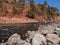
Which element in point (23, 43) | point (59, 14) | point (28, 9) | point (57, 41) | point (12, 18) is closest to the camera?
point (23, 43)

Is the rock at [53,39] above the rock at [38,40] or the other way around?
the other way around

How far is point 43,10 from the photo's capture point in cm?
14162

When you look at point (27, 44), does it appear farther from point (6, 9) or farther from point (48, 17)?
point (48, 17)

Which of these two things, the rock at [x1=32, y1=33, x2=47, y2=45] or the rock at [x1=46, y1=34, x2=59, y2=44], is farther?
the rock at [x1=46, y1=34, x2=59, y2=44]

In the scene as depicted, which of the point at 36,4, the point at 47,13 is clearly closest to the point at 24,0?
the point at 36,4

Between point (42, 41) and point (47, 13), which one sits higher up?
point (42, 41)

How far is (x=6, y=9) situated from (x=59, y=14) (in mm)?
56016

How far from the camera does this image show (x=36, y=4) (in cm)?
14088

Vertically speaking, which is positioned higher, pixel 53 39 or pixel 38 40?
pixel 38 40

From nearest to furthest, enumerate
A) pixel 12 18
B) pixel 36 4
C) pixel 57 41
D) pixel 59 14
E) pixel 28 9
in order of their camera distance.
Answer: pixel 57 41, pixel 12 18, pixel 28 9, pixel 36 4, pixel 59 14

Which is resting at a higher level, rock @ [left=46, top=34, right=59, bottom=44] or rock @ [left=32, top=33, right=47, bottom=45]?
rock @ [left=32, top=33, right=47, bottom=45]

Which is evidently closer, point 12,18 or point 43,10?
point 12,18

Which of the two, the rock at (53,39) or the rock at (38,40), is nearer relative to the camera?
the rock at (38,40)

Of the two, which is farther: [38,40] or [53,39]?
[53,39]
